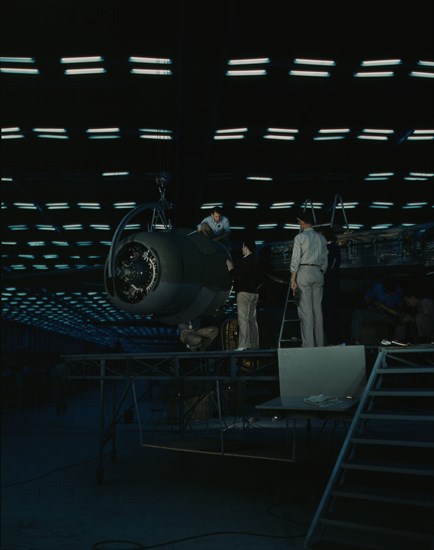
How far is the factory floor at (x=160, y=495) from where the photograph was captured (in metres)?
8.46

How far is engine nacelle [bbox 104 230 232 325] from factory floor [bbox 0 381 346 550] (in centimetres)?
229

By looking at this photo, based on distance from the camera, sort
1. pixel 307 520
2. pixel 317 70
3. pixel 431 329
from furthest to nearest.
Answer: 1. pixel 317 70
2. pixel 431 329
3. pixel 307 520

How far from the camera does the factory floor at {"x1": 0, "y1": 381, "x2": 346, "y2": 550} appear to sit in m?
8.46

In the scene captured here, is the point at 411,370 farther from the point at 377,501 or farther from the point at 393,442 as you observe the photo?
the point at 377,501

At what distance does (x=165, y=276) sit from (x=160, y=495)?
3920mm

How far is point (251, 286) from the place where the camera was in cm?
1227

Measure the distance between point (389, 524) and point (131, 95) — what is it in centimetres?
1397

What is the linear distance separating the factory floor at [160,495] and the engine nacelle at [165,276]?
2287 millimetres

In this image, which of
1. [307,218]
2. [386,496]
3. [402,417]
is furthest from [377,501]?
[307,218]

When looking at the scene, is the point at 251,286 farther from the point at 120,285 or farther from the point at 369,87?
the point at 369,87

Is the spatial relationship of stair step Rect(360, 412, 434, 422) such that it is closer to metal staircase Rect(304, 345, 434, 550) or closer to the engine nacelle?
metal staircase Rect(304, 345, 434, 550)

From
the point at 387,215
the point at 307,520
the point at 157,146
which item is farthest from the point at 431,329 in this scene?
the point at 387,215

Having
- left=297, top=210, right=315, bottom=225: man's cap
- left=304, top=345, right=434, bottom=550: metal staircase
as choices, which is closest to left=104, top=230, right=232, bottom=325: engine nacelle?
left=297, top=210, right=315, bottom=225: man's cap

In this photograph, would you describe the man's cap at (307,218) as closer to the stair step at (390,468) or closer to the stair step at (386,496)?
the stair step at (390,468)
